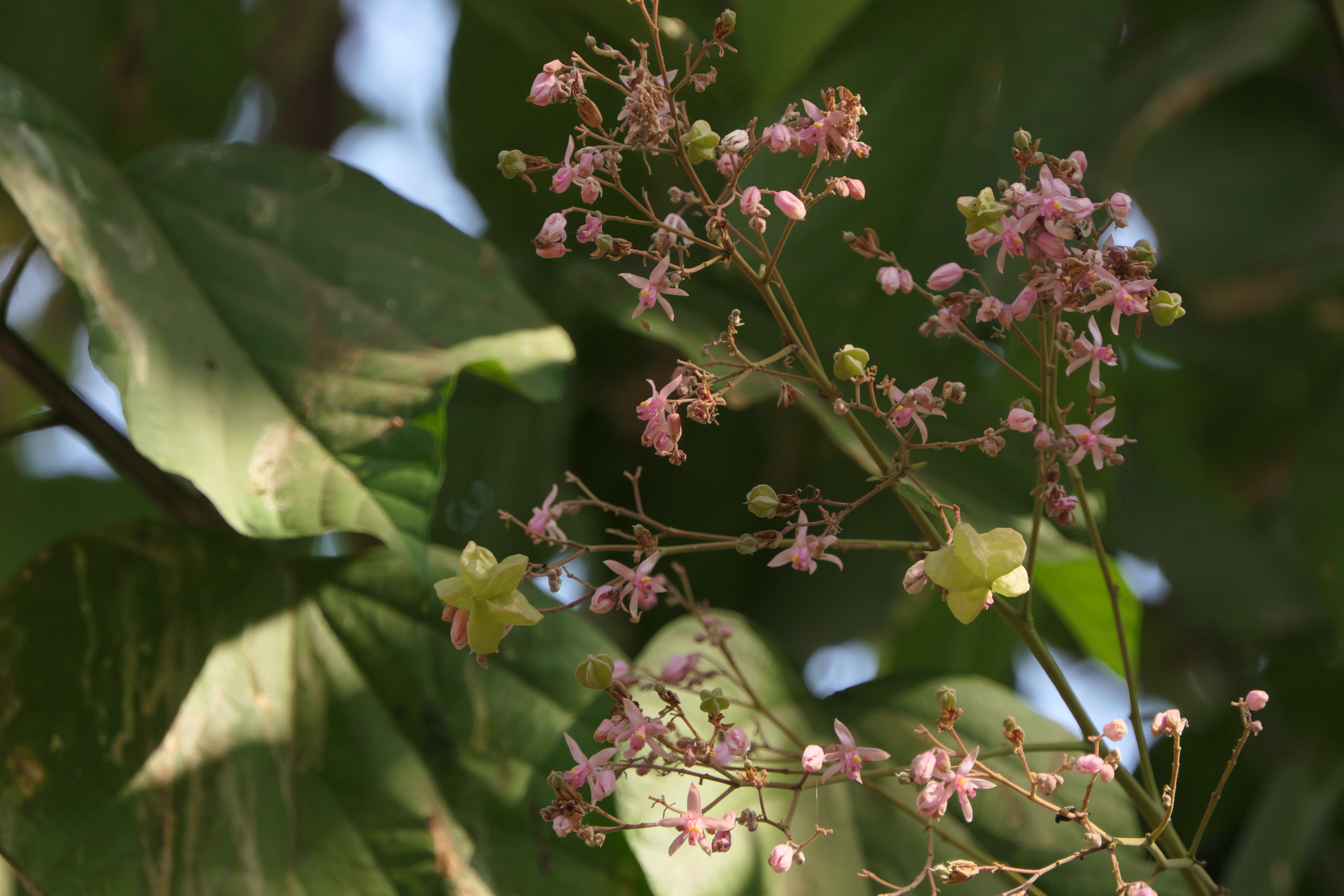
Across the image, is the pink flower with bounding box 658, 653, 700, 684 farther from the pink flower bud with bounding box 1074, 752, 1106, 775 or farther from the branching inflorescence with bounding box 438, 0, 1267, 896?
the pink flower bud with bounding box 1074, 752, 1106, 775

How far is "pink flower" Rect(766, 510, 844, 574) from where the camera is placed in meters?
0.25

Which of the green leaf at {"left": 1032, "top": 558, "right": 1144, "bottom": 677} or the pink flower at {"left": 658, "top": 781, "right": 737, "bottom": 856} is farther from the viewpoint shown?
the green leaf at {"left": 1032, "top": 558, "right": 1144, "bottom": 677}

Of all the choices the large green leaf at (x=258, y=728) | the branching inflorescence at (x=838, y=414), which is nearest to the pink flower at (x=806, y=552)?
the branching inflorescence at (x=838, y=414)

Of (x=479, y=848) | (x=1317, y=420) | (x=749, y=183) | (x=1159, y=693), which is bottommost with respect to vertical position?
(x=1159, y=693)

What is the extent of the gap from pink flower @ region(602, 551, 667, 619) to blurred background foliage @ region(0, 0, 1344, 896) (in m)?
0.17

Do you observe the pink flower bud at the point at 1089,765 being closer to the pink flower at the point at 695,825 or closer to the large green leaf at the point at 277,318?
the pink flower at the point at 695,825

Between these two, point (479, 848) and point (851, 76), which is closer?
point (479, 848)

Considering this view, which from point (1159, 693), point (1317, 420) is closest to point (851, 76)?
point (1317, 420)

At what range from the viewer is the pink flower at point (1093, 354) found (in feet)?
0.88

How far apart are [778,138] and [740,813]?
0.76 feet

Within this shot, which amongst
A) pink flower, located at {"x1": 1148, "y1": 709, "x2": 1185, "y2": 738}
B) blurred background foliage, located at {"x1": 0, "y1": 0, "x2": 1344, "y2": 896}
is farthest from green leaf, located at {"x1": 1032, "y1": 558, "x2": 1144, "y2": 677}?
pink flower, located at {"x1": 1148, "y1": 709, "x2": 1185, "y2": 738}

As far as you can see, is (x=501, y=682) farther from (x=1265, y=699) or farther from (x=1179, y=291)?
(x=1179, y=291)

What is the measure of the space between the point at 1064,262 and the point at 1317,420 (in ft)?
1.73

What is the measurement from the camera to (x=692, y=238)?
0.25 meters
